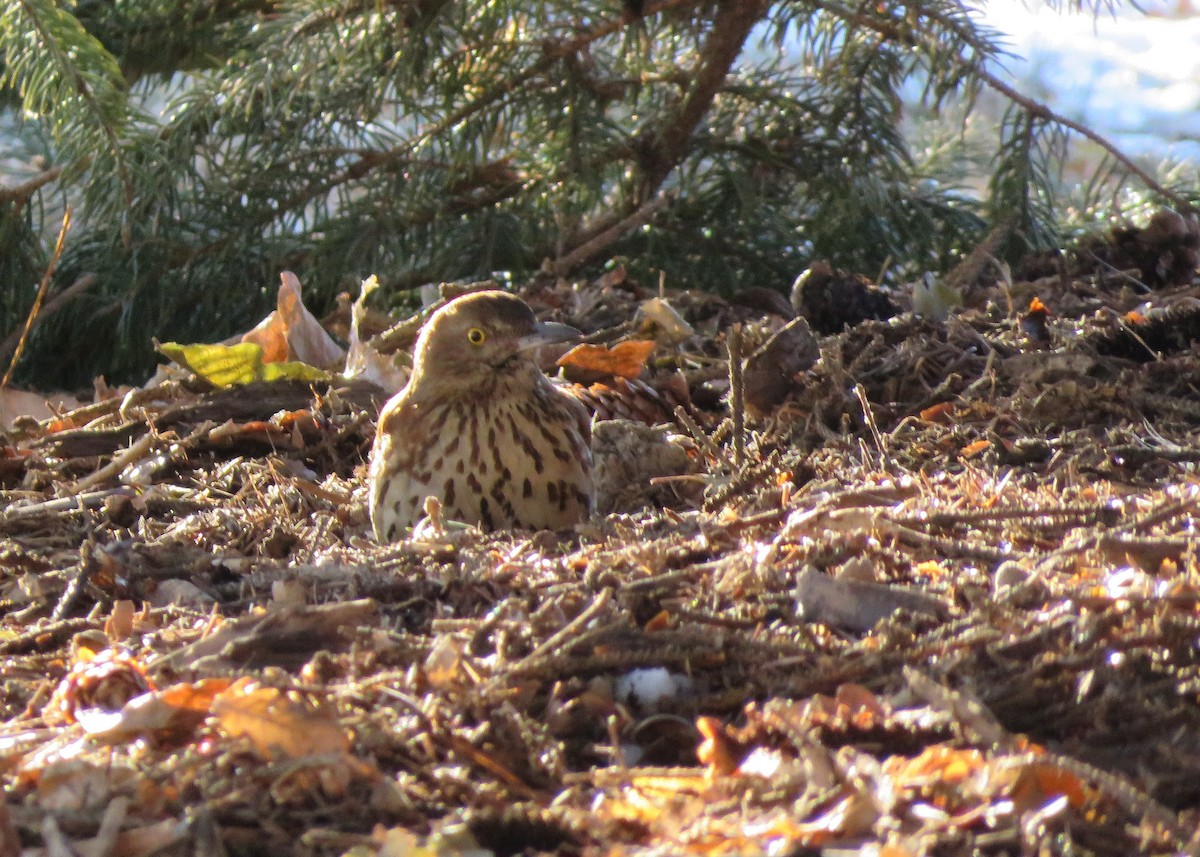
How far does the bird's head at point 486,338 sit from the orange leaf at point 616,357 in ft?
2.30

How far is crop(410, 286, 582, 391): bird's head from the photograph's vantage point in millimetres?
3439

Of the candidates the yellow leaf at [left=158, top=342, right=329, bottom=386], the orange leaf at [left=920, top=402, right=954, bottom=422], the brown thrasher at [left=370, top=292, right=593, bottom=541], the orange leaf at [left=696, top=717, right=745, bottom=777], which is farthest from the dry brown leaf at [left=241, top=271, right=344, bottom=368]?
the orange leaf at [left=696, top=717, right=745, bottom=777]

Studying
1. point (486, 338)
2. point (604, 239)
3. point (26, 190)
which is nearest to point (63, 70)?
point (26, 190)

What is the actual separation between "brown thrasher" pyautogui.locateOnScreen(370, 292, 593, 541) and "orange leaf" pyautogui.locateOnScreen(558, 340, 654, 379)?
0.65m

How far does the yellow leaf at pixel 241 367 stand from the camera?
4.14 m

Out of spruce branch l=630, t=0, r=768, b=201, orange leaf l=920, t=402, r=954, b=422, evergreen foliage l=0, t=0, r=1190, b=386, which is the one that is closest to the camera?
orange leaf l=920, t=402, r=954, b=422

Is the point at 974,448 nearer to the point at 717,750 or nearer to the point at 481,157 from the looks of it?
the point at 717,750

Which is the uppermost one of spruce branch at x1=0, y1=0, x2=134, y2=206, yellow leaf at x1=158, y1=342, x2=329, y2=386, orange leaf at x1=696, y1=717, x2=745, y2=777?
spruce branch at x1=0, y1=0, x2=134, y2=206

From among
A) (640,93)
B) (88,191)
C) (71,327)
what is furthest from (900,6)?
(71,327)

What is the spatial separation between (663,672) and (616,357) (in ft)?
8.07

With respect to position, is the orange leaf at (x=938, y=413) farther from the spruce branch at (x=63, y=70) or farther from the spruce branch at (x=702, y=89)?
the spruce branch at (x=63, y=70)

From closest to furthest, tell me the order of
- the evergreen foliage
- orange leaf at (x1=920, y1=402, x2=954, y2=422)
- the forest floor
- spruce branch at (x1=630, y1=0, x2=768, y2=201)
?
the forest floor
orange leaf at (x1=920, y1=402, x2=954, y2=422)
the evergreen foliage
spruce branch at (x1=630, y1=0, x2=768, y2=201)

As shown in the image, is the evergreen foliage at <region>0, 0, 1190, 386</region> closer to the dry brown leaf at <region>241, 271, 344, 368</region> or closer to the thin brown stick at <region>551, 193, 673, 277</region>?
the thin brown stick at <region>551, 193, 673, 277</region>

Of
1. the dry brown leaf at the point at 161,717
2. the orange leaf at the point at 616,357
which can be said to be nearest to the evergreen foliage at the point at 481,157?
the orange leaf at the point at 616,357
